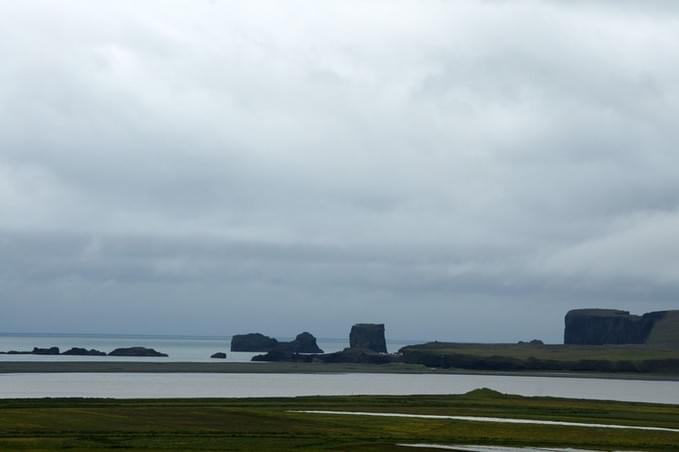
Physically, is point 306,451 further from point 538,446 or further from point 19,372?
point 19,372

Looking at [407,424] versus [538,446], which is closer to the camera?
[538,446]

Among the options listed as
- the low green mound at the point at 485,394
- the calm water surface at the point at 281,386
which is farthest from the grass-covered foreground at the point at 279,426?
the calm water surface at the point at 281,386

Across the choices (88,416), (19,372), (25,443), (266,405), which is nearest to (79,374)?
(19,372)

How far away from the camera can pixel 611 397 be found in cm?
12800

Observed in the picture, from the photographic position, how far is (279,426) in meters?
76.1

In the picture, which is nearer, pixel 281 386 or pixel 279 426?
pixel 279 426

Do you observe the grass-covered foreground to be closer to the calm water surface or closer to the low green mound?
the low green mound

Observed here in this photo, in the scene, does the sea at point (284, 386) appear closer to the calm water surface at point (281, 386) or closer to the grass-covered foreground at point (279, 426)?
the calm water surface at point (281, 386)

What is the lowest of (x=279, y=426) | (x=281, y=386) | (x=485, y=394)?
(x=279, y=426)

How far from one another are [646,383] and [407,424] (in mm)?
104434

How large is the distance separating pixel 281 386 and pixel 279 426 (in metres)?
60.8

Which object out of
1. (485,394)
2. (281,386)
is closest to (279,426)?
(485,394)

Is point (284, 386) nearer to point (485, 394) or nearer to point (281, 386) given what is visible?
point (281, 386)

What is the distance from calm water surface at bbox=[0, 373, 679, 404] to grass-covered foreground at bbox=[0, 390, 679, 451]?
54.9 ft
